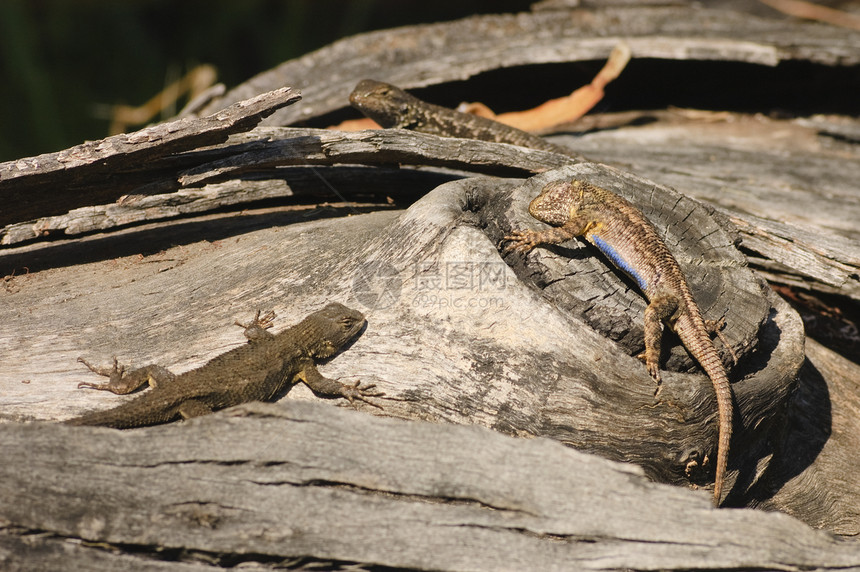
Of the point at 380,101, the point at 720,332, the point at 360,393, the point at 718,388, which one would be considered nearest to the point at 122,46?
the point at 380,101

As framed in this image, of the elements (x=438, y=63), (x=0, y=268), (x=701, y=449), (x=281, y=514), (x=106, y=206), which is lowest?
(x=701, y=449)

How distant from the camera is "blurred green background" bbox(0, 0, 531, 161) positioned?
8.26m

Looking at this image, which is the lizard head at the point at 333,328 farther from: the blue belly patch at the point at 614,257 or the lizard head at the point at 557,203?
the blue belly patch at the point at 614,257

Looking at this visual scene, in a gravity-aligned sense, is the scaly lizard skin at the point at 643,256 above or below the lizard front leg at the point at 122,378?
above

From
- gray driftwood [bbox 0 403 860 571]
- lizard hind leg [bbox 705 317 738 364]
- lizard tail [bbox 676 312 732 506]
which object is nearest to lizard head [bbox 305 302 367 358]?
gray driftwood [bbox 0 403 860 571]

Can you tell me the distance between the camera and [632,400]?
121 inches

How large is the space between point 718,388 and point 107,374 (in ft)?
9.85

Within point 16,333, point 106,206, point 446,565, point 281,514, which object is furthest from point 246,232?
point 446,565

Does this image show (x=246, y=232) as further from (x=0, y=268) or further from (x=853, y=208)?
(x=853, y=208)

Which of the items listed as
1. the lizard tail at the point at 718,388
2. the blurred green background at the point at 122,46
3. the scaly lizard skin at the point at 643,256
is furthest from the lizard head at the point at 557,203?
the blurred green background at the point at 122,46

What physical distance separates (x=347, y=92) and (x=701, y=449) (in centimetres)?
428

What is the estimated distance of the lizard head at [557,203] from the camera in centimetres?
356

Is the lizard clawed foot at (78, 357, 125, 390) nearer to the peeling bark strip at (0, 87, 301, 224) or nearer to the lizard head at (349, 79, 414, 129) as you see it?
the peeling bark strip at (0, 87, 301, 224)

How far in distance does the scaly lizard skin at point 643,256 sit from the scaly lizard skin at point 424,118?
174 cm
